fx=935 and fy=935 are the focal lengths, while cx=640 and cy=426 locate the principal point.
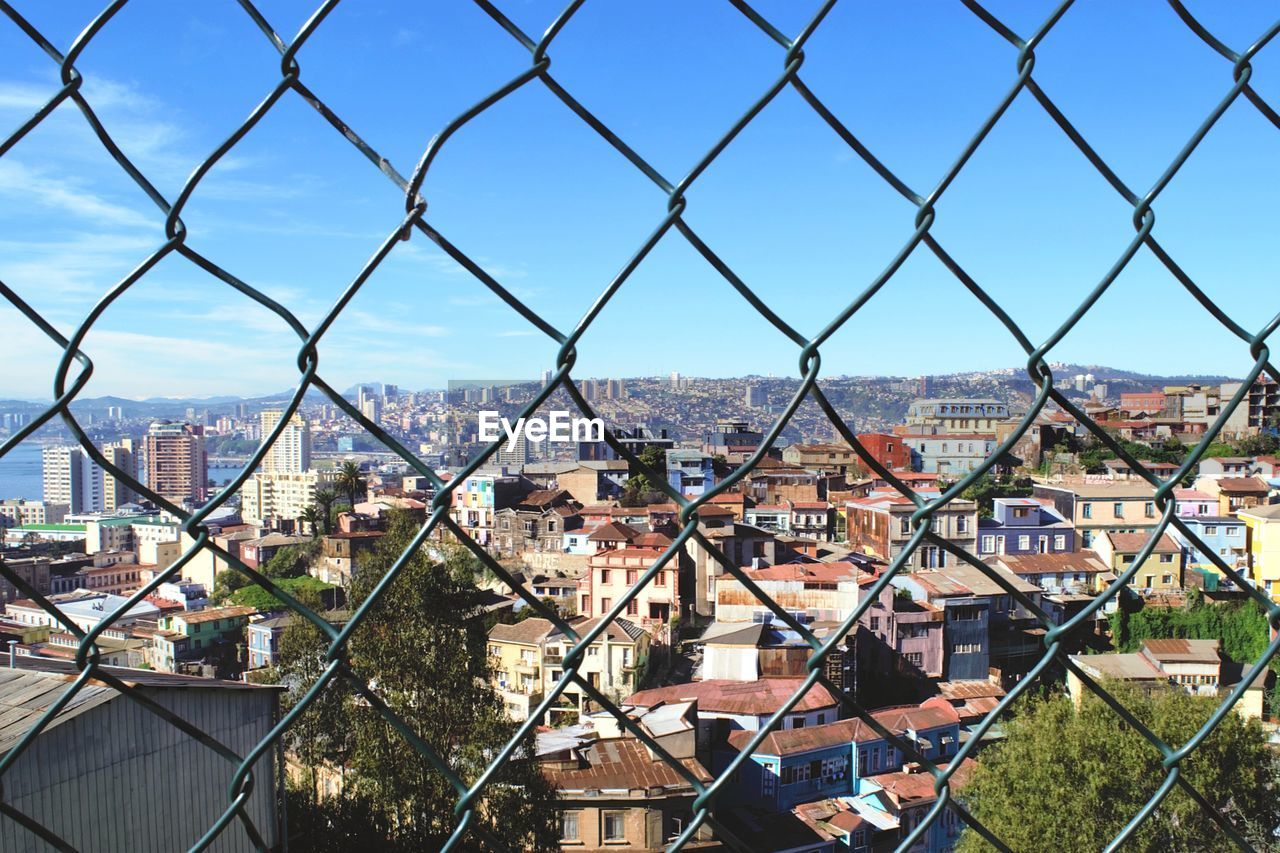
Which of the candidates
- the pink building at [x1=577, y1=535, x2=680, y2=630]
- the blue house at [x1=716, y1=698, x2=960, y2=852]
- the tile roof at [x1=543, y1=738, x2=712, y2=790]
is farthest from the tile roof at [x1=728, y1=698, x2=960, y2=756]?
the pink building at [x1=577, y1=535, x2=680, y2=630]

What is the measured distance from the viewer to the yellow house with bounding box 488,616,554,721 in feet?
32.0

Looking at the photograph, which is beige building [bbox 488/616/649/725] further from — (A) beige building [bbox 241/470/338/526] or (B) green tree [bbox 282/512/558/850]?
(A) beige building [bbox 241/470/338/526]

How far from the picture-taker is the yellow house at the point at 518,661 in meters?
9.75

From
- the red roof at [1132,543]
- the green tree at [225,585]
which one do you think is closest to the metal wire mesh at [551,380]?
the red roof at [1132,543]

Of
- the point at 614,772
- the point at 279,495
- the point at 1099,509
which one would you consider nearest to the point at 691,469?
the point at 1099,509

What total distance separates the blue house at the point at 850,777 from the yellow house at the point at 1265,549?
343 inches

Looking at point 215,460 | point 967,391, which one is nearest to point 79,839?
point 215,460

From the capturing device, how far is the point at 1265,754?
6.95 metres

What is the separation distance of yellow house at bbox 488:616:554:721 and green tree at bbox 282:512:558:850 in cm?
488

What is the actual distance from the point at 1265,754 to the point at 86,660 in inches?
334

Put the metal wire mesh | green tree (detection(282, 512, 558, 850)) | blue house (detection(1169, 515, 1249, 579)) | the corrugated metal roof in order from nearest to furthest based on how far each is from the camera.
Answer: the metal wire mesh, the corrugated metal roof, green tree (detection(282, 512, 558, 850)), blue house (detection(1169, 515, 1249, 579))

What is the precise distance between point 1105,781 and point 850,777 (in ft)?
9.26

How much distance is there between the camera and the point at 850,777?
27.9 feet

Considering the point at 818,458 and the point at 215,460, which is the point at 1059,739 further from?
the point at 215,460
